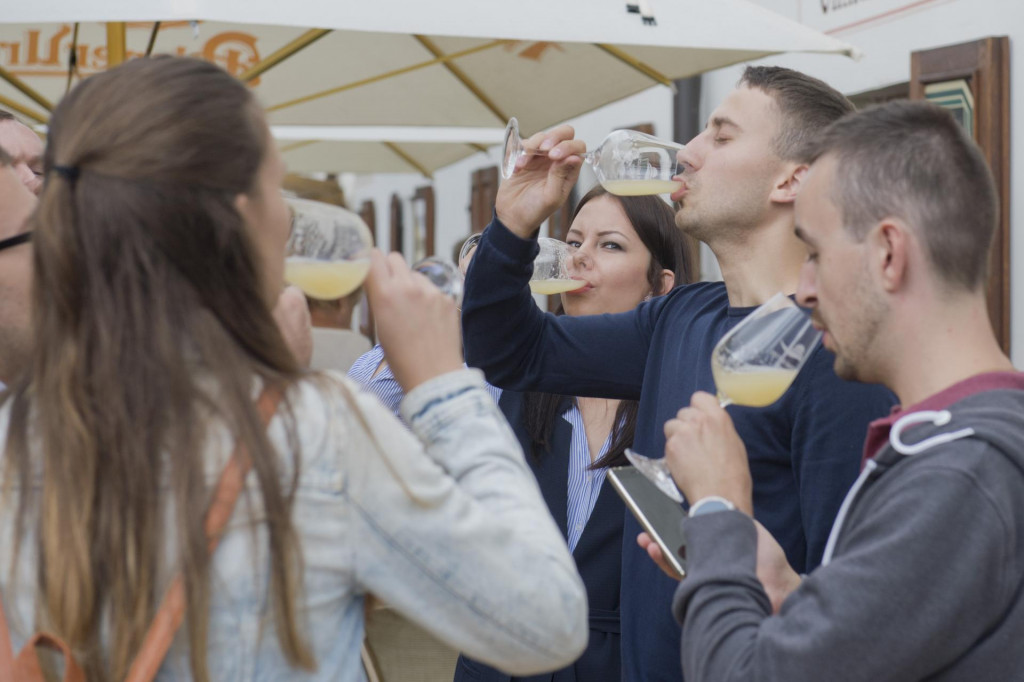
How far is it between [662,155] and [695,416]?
1.14 m

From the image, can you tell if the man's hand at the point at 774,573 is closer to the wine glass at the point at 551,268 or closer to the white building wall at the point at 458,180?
the wine glass at the point at 551,268

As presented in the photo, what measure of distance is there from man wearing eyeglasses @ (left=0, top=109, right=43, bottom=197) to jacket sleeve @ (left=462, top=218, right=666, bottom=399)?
1.09 meters

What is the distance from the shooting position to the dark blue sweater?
1913 millimetres

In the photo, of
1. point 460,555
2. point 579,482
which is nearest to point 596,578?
point 579,482

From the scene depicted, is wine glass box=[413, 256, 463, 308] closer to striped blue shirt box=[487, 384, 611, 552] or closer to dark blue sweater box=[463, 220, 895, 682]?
dark blue sweater box=[463, 220, 895, 682]

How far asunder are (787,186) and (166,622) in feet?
5.10

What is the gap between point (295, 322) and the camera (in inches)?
78.3

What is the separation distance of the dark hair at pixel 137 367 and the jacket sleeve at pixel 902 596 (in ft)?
1.88

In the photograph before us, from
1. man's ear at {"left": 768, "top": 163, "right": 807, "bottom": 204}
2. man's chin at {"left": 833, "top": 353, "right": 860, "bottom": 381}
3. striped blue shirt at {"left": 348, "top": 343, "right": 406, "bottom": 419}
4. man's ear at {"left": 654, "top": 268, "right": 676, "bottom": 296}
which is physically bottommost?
striped blue shirt at {"left": 348, "top": 343, "right": 406, "bottom": 419}

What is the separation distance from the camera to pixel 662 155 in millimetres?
2721

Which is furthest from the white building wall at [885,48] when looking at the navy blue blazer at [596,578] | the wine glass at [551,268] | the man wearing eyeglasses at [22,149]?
the man wearing eyeglasses at [22,149]

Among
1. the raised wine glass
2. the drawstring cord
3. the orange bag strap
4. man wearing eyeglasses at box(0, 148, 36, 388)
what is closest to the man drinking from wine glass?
the drawstring cord

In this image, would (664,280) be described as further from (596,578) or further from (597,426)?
(596,578)

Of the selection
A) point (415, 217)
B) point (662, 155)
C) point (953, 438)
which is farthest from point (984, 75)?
point (415, 217)
